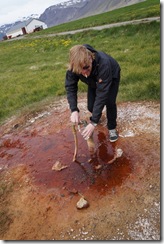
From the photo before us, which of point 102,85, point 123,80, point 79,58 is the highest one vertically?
point 79,58

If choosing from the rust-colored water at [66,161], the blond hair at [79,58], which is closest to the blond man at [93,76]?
the blond hair at [79,58]

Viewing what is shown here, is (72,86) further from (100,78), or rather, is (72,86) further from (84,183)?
(84,183)

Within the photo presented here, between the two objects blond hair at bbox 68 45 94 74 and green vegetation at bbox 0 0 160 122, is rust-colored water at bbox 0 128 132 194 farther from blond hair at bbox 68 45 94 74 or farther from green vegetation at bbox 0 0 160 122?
green vegetation at bbox 0 0 160 122

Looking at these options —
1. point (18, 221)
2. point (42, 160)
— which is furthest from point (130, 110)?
point (18, 221)

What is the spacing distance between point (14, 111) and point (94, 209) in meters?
4.89

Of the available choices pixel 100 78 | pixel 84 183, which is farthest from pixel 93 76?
pixel 84 183

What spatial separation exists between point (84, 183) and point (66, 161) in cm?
73

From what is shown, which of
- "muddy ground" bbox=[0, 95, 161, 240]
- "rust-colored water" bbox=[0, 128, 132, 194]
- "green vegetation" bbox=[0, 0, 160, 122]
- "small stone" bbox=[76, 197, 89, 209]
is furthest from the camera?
"green vegetation" bbox=[0, 0, 160, 122]

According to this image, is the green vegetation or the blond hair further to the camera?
the green vegetation

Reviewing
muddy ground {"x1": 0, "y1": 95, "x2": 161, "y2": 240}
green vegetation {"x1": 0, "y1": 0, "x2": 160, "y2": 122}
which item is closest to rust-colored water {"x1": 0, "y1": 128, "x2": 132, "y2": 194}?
muddy ground {"x1": 0, "y1": 95, "x2": 161, "y2": 240}

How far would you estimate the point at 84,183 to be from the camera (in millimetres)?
4148

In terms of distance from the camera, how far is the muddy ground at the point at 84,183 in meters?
3.39

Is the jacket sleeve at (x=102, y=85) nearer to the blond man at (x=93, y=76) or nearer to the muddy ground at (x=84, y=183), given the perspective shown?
the blond man at (x=93, y=76)

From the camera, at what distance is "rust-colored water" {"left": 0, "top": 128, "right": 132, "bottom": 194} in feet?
13.6
